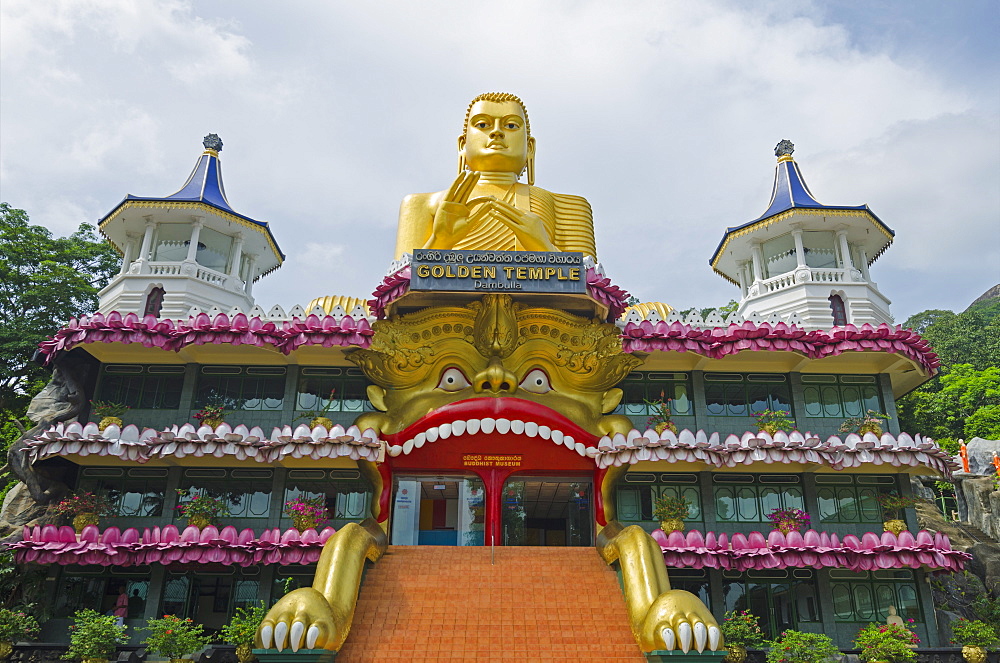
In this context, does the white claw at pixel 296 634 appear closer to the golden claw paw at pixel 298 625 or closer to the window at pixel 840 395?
the golden claw paw at pixel 298 625

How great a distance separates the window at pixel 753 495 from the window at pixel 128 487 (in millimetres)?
13658

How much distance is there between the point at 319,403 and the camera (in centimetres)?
1859

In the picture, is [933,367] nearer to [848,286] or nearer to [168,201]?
[848,286]

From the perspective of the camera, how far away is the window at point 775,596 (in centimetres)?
1719

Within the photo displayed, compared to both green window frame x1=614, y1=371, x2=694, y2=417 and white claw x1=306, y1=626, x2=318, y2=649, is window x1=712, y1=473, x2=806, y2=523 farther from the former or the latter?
white claw x1=306, y1=626, x2=318, y2=649

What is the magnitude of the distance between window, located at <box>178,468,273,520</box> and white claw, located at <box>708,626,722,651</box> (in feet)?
36.0

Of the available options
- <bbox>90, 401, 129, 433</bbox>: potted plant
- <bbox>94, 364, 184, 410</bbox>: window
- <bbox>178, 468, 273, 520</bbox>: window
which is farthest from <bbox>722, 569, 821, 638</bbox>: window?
<bbox>90, 401, 129, 433</bbox>: potted plant

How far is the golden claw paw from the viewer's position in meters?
10.8

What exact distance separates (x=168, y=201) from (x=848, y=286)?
22617 millimetres

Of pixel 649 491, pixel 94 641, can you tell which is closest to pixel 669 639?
pixel 649 491

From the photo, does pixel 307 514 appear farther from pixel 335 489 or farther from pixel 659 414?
pixel 659 414

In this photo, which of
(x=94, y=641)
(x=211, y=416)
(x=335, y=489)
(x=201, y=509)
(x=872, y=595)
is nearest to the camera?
(x=94, y=641)

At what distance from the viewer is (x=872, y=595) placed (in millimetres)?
17438

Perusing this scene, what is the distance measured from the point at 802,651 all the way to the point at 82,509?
50.8ft
